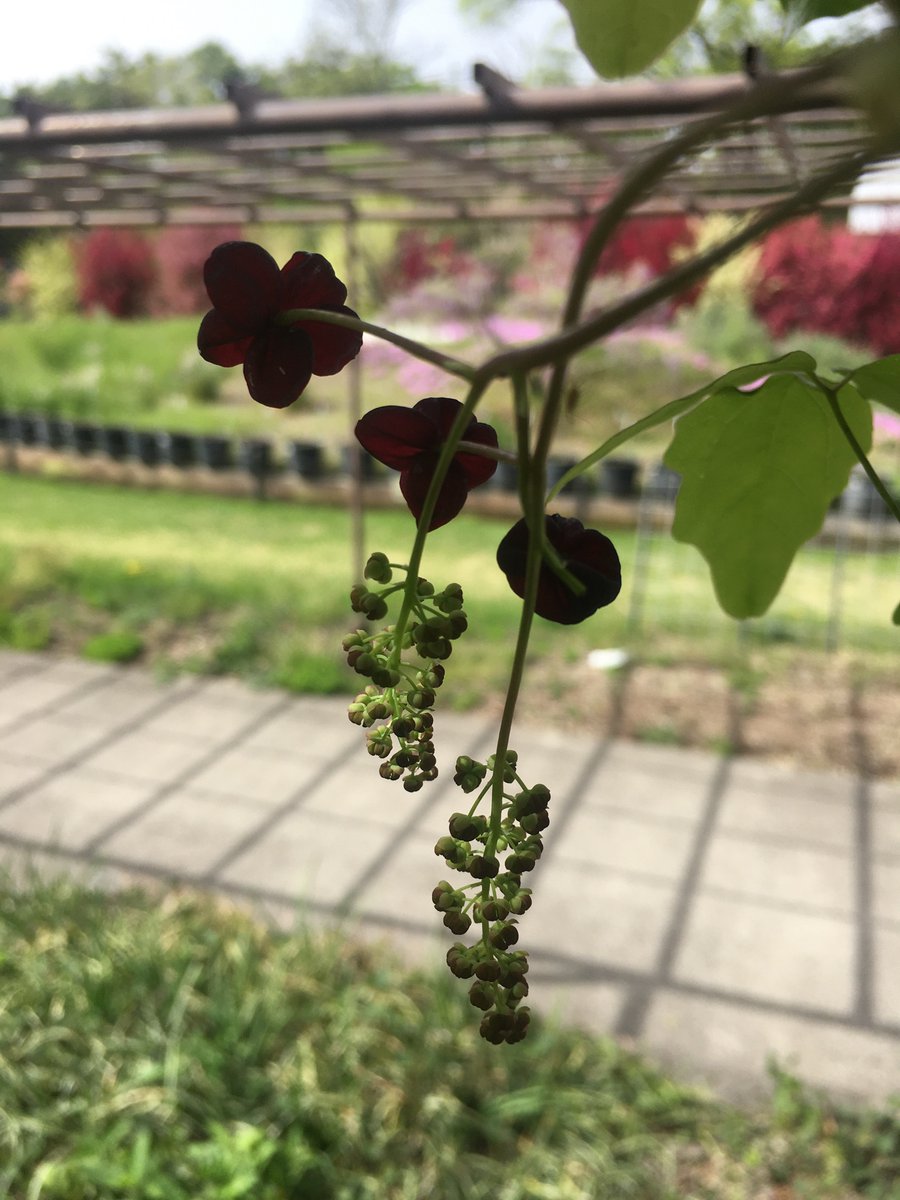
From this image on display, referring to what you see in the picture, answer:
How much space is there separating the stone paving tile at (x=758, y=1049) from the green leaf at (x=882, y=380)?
2205mm

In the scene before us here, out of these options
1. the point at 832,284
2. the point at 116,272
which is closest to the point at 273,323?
the point at 832,284

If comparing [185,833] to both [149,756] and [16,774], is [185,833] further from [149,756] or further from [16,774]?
[16,774]

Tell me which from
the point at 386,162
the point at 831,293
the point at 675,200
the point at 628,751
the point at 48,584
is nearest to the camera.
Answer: the point at 386,162

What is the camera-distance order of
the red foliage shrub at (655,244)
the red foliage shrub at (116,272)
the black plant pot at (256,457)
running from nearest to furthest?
the black plant pot at (256,457) → the red foliage shrub at (655,244) → the red foliage shrub at (116,272)

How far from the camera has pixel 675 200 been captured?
427cm

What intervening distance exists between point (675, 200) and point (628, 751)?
215 cm

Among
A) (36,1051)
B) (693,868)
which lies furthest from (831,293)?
(36,1051)

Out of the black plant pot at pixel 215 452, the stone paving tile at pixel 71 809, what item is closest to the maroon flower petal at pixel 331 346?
the stone paving tile at pixel 71 809

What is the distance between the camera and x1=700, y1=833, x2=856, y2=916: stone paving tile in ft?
9.41

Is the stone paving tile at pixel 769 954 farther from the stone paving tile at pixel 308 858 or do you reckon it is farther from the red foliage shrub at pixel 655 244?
the red foliage shrub at pixel 655 244

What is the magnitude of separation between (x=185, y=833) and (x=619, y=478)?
4.60m

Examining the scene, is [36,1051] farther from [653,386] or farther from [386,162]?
[653,386]

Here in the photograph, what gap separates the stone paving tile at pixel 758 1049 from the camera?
7.28 feet

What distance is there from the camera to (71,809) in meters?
3.27
